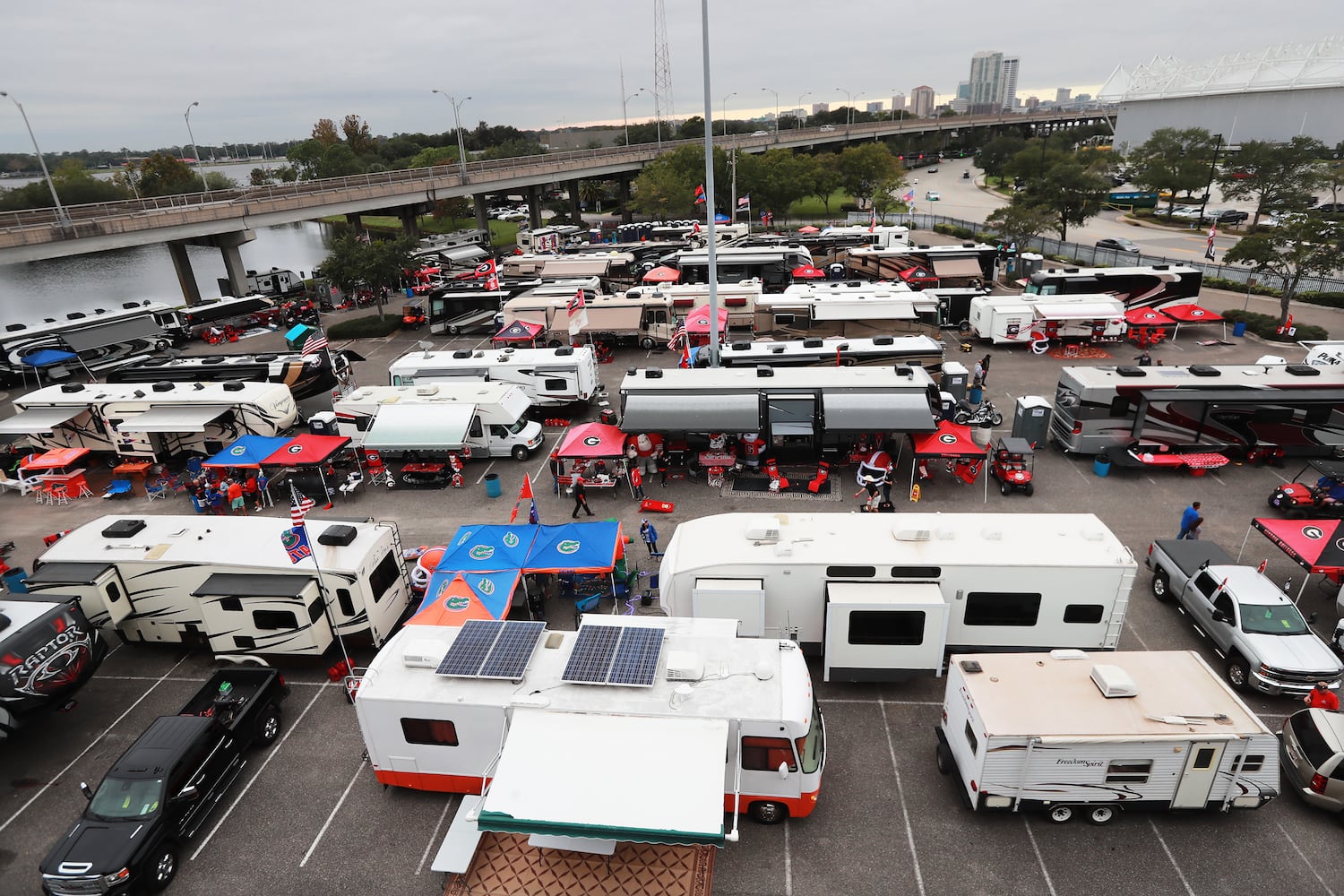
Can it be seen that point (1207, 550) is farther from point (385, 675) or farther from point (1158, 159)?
point (1158, 159)

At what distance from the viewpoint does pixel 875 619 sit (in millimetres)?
11156

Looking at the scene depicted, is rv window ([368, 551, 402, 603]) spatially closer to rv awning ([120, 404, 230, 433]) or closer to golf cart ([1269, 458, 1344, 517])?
rv awning ([120, 404, 230, 433])

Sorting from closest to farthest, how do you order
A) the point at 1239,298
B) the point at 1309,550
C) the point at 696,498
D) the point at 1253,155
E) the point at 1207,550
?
the point at 1309,550
the point at 1207,550
the point at 696,498
the point at 1239,298
the point at 1253,155

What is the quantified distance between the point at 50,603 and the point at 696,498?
13.3 meters

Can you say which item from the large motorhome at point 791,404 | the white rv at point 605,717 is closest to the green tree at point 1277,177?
the large motorhome at point 791,404

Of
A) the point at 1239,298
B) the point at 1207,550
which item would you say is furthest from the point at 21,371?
the point at 1239,298

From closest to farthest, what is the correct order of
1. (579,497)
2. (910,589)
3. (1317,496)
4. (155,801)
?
1. (155,801)
2. (910,589)
3. (1317,496)
4. (579,497)

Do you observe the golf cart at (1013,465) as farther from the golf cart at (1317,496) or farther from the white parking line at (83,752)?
the white parking line at (83,752)

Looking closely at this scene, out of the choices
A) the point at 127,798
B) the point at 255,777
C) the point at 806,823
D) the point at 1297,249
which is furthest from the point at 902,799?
the point at 1297,249

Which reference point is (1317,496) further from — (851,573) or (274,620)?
(274,620)

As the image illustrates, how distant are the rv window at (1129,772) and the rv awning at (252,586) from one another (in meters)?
12.7

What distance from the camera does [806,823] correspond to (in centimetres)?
975

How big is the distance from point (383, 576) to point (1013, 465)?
51.7ft

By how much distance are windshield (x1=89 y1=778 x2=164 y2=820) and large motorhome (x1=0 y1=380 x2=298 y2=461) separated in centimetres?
1478
